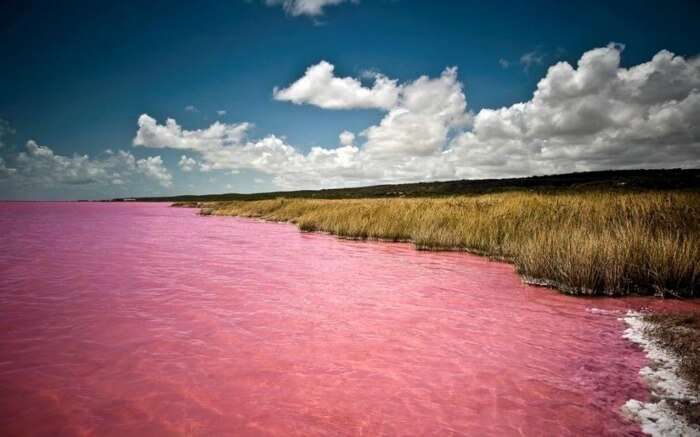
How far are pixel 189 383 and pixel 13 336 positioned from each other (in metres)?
2.35

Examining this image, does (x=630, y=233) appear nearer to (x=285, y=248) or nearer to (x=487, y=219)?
(x=487, y=219)

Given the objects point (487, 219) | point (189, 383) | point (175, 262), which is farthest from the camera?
point (487, 219)

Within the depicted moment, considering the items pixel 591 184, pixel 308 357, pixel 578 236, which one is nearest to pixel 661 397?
pixel 308 357

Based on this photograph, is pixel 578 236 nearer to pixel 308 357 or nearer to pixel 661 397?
pixel 661 397

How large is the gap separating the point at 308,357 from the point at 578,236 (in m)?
5.35

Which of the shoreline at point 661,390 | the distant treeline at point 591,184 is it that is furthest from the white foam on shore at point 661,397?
the distant treeline at point 591,184

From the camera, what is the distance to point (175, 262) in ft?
28.5

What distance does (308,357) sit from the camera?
11.8 feet

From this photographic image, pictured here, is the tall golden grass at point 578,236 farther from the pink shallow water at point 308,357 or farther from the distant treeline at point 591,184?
the distant treeline at point 591,184

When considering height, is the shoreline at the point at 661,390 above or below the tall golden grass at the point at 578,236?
below

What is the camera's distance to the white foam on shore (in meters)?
2.41

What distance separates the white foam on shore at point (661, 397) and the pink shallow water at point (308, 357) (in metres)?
0.10

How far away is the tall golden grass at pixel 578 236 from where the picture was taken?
5695 millimetres

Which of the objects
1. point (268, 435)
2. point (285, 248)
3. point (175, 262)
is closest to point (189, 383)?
point (268, 435)
